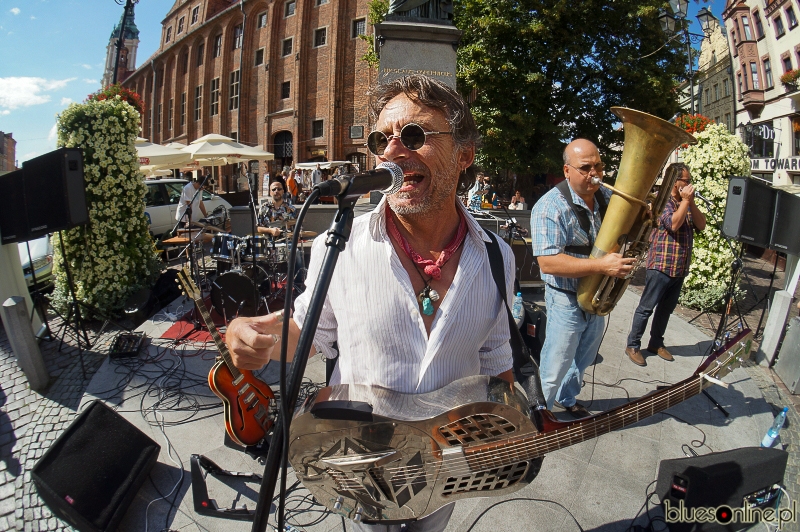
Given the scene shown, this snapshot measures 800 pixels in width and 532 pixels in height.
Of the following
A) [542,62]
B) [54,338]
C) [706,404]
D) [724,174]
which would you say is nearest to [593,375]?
[706,404]

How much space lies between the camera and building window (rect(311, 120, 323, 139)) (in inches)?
1036

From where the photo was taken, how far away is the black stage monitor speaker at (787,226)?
4.71m

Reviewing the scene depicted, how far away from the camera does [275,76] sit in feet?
93.3

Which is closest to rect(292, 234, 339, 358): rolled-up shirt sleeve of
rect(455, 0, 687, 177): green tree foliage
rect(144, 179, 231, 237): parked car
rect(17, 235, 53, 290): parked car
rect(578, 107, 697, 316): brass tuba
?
rect(578, 107, 697, 316): brass tuba

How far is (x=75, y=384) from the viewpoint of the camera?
15.1 ft

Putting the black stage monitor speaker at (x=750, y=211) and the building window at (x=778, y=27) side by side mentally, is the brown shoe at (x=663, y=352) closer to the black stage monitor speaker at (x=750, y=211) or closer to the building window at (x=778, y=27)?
the black stage monitor speaker at (x=750, y=211)

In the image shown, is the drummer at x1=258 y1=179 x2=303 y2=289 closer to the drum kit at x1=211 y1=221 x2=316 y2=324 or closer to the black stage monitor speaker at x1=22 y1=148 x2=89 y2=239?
the drum kit at x1=211 y1=221 x2=316 y2=324

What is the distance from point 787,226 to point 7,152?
13.5 metres

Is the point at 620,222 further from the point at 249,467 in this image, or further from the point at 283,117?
the point at 283,117

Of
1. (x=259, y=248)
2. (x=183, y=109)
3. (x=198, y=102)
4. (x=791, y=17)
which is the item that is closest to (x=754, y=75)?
(x=791, y=17)

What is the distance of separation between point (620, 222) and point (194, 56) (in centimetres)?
4127

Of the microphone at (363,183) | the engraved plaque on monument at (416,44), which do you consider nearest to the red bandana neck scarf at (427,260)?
the microphone at (363,183)

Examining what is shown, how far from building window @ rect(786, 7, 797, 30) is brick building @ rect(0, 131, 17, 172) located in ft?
108

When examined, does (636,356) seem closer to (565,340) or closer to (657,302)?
(657,302)
